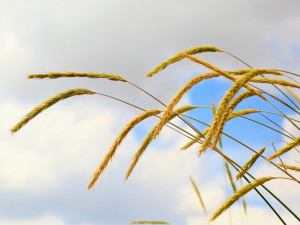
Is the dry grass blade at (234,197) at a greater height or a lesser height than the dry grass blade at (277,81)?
lesser

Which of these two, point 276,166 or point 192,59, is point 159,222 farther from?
point 192,59

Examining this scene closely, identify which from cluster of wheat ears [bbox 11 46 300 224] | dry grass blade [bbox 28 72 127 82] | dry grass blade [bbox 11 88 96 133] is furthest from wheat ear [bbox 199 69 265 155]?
dry grass blade [bbox 11 88 96 133]

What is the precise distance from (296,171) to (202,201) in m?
→ 0.93

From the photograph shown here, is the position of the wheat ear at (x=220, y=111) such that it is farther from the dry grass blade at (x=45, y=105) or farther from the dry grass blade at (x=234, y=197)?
the dry grass blade at (x=45, y=105)

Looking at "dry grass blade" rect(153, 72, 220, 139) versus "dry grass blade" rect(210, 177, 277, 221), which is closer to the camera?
"dry grass blade" rect(210, 177, 277, 221)

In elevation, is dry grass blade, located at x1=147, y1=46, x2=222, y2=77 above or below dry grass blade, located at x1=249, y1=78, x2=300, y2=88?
above

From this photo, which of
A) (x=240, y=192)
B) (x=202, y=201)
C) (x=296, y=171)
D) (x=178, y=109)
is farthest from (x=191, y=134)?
(x=240, y=192)

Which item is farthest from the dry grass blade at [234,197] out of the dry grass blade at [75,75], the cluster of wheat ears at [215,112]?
the dry grass blade at [75,75]

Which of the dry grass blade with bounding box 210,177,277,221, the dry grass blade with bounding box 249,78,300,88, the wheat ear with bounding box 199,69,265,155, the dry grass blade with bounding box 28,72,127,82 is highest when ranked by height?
the dry grass blade with bounding box 28,72,127,82

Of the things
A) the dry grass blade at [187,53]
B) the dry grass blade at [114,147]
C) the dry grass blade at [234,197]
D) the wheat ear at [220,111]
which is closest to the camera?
the wheat ear at [220,111]

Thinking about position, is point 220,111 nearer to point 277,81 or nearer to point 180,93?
point 180,93

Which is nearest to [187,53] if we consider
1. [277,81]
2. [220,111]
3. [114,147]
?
[277,81]

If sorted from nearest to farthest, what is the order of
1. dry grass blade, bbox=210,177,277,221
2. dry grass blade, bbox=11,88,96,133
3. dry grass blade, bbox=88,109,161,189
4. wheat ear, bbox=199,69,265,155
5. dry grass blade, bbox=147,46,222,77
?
wheat ear, bbox=199,69,265,155 → dry grass blade, bbox=210,177,277,221 → dry grass blade, bbox=88,109,161,189 → dry grass blade, bbox=147,46,222,77 → dry grass blade, bbox=11,88,96,133

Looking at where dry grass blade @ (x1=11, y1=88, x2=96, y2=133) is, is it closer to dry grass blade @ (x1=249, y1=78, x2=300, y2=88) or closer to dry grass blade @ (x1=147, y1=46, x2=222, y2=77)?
dry grass blade @ (x1=147, y1=46, x2=222, y2=77)
